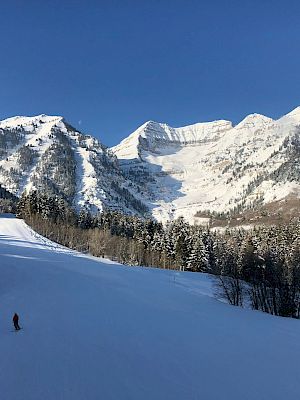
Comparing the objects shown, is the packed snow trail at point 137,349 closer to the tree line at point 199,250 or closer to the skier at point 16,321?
the skier at point 16,321

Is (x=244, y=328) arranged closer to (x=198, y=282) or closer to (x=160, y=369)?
(x=160, y=369)

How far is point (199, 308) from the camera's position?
1502 inches

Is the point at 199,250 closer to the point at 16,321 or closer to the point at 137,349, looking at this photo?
the point at 16,321

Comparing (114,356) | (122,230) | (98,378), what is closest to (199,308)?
(114,356)

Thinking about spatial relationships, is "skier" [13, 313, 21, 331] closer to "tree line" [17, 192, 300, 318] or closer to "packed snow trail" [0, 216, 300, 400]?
"packed snow trail" [0, 216, 300, 400]

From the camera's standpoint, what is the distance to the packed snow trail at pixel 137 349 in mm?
15094

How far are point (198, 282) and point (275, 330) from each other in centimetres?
4008

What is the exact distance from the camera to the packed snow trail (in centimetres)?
1509

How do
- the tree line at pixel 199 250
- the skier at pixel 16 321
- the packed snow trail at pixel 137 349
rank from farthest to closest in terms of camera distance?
the tree line at pixel 199 250, the skier at pixel 16 321, the packed snow trail at pixel 137 349

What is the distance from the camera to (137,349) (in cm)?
2067

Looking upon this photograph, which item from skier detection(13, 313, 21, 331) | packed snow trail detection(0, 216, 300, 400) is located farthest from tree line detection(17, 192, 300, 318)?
skier detection(13, 313, 21, 331)

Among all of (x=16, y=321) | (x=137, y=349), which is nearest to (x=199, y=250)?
(x=16, y=321)

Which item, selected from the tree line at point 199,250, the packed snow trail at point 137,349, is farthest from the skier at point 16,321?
the tree line at point 199,250

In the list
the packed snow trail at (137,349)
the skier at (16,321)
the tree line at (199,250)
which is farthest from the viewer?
the tree line at (199,250)
